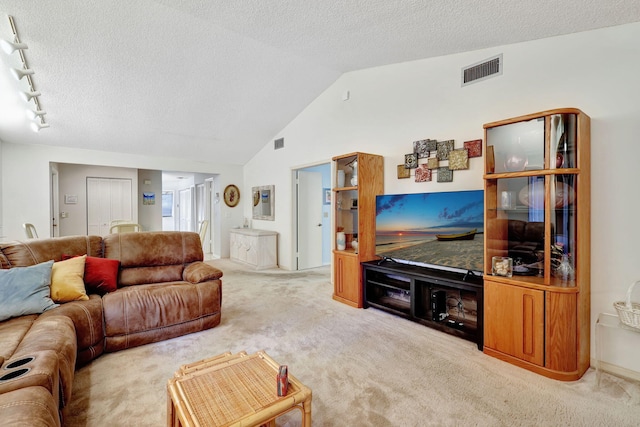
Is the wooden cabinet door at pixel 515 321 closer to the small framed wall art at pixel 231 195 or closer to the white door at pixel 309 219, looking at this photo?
the white door at pixel 309 219

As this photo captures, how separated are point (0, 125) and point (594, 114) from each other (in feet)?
23.9

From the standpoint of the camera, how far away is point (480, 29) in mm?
2506

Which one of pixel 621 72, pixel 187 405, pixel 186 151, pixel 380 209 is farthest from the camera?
pixel 186 151

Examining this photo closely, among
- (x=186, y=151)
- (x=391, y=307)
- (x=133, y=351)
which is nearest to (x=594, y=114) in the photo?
(x=391, y=307)

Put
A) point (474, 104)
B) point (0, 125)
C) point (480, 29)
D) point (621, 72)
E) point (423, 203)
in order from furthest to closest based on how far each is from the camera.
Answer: point (0, 125) → point (423, 203) → point (474, 104) → point (480, 29) → point (621, 72)

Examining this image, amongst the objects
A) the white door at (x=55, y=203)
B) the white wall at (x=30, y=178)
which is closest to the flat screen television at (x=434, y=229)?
the white wall at (x=30, y=178)

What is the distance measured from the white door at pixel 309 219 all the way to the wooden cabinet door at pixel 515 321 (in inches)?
148

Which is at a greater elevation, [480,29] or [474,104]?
[480,29]

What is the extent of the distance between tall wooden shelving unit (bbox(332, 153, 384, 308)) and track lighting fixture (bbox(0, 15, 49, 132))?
3.32 m

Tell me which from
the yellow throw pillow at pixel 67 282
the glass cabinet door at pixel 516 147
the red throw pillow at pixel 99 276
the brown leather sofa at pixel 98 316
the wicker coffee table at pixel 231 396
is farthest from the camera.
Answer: the red throw pillow at pixel 99 276

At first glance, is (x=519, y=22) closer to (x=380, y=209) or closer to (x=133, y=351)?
(x=380, y=209)

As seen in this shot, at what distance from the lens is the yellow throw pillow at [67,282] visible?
7.95 feet

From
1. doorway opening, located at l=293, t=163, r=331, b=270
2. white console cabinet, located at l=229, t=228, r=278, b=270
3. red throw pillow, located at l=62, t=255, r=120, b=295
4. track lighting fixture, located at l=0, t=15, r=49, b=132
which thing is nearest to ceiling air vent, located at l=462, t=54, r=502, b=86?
doorway opening, located at l=293, t=163, r=331, b=270

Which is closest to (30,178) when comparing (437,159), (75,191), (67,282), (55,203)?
(55,203)
